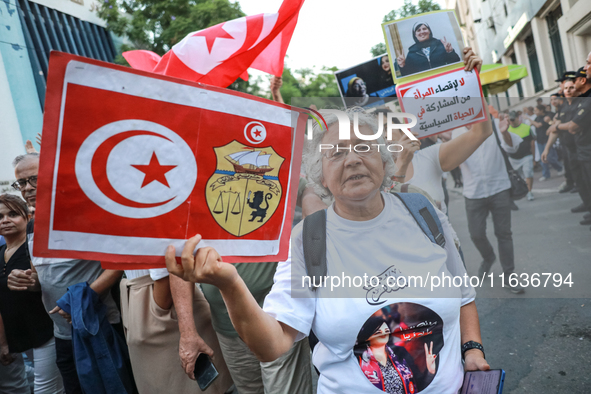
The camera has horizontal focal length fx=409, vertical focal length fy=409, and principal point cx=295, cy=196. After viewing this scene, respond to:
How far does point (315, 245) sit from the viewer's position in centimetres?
141

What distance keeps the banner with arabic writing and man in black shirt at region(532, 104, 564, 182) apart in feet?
4.08

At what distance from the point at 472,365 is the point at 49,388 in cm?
277

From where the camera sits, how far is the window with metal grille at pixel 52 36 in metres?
8.55

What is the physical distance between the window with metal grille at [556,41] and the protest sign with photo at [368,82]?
1056 centimetres

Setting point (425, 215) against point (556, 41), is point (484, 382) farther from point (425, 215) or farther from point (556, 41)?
point (556, 41)

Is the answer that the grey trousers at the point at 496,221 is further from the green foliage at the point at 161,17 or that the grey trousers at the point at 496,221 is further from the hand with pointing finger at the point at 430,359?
the green foliage at the point at 161,17

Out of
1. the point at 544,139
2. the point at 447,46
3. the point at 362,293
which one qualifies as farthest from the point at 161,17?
the point at 362,293

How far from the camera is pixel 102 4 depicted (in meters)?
12.2

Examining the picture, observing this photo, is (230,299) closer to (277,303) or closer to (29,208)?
(277,303)

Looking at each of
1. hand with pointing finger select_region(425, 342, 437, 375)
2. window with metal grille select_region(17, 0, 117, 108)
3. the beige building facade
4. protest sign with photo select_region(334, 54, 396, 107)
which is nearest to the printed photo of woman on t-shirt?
hand with pointing finger select_region(425, 342, 437, 375)

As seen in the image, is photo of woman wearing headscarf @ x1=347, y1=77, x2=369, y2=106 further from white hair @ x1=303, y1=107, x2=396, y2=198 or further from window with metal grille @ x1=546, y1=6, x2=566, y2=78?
window with metal grille @ x1=546, y1=6, x2=566, y2=78

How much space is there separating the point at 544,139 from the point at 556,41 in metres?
10.2

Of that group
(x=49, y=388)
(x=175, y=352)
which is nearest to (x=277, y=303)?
(x=175, y=352)

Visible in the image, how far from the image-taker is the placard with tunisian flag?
91 centimetres
